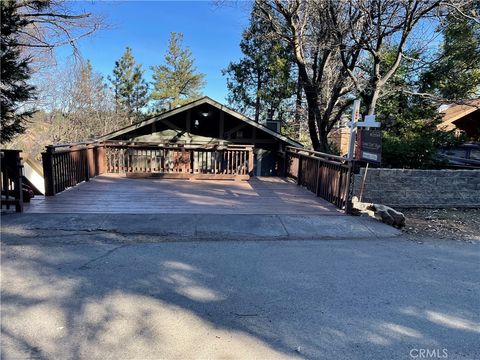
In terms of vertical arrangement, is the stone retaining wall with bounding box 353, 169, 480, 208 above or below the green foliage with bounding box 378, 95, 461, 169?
below

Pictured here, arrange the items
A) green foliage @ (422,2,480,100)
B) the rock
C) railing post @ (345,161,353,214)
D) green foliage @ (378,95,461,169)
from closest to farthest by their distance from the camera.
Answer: the rock < railing post @ (345,161,353,214) < green foliage @ (378,95,461,169) < green foliage @ (422,2,480,100)

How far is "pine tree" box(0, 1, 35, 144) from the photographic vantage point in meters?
6.39

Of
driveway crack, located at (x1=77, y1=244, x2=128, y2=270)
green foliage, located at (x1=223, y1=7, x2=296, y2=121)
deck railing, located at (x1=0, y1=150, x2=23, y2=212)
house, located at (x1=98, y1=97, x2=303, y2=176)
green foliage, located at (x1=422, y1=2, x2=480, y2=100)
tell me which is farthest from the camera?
green foliage, located at (x1=223, y1=7, x2=296, y2=121)

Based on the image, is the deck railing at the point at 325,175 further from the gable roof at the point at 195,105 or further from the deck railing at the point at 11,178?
the deck railing at the point at 11,178

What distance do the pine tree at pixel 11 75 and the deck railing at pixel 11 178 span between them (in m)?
1.87

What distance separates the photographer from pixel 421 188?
8391mm

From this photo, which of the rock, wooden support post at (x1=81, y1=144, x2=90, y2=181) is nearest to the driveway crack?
the rock

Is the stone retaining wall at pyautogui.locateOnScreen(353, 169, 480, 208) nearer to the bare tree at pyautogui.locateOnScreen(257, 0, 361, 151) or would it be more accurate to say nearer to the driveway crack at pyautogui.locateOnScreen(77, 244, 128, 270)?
the bare tree at pyautogui.locateOnScreen(257, 0, 361, 151)

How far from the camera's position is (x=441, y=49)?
13.2m

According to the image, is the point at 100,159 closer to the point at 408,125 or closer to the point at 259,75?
the point at 408,125

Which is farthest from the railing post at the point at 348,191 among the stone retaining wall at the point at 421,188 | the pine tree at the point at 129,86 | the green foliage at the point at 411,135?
the pine tree at the point at 129,86

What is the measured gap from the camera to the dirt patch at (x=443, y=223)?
6008 millimetres

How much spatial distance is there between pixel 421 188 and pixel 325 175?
269 centimetres

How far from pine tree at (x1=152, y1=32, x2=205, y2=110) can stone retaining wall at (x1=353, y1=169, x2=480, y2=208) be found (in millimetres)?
30406
